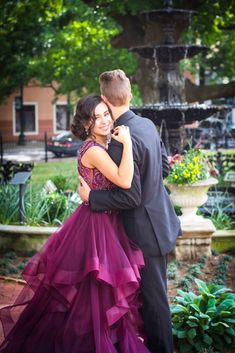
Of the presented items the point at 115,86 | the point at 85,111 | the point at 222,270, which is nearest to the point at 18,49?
the point at 222,270

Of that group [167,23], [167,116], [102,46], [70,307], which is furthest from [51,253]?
[102,46]

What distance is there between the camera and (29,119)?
43406mm

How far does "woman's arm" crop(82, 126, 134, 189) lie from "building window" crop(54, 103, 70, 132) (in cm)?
4023

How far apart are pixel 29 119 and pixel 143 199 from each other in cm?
4035

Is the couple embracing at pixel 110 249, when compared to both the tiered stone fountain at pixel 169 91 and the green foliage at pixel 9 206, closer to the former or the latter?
the green foliage at pixel 9 206

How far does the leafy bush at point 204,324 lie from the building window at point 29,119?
3931 cm

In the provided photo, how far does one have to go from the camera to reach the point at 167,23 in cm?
1023

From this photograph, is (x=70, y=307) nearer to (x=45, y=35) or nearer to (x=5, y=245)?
(x=5, y=245)

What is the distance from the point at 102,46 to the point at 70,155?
9.92m

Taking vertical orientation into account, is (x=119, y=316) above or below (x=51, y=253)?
below

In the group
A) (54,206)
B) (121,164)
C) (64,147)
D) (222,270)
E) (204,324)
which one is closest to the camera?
(121,164)

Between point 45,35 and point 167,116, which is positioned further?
point 45,35

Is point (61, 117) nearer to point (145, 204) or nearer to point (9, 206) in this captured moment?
point (9, 206)

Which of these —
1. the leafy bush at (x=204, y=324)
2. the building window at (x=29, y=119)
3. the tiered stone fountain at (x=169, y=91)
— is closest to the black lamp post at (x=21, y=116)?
the building window at (x=29, y=119)
